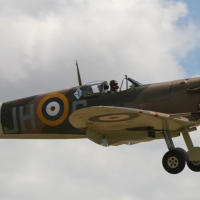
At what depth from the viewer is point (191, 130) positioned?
14281mm

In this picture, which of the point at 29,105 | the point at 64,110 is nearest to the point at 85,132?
the point at 64,110

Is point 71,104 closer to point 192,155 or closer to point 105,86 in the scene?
point 105,86

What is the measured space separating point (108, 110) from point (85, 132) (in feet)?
8.39

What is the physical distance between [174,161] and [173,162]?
0.03 m

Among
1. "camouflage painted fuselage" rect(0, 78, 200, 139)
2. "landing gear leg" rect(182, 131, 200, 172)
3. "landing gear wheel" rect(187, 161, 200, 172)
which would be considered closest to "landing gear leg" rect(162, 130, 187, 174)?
"landing gear leg" rect(182, 131, 200, 172)

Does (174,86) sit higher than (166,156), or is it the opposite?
(174,86)

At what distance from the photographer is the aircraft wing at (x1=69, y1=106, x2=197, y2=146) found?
1263 centimetres

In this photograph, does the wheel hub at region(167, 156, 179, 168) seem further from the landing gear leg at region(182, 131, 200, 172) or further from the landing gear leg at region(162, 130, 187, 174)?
the landing gear leg at region(182, 131, 200, 172)

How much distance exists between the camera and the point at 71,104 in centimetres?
1487

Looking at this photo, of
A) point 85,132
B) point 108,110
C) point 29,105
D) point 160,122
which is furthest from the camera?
point 29,105

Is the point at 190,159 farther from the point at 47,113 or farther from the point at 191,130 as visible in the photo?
the point at 47,113

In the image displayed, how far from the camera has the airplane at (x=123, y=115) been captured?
43.9 ft

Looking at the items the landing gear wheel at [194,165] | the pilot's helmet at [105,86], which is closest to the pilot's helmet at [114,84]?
the pilot's helmet at [105,86]

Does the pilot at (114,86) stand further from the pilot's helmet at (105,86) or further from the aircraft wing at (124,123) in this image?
the aircraft wing at (124,123)
